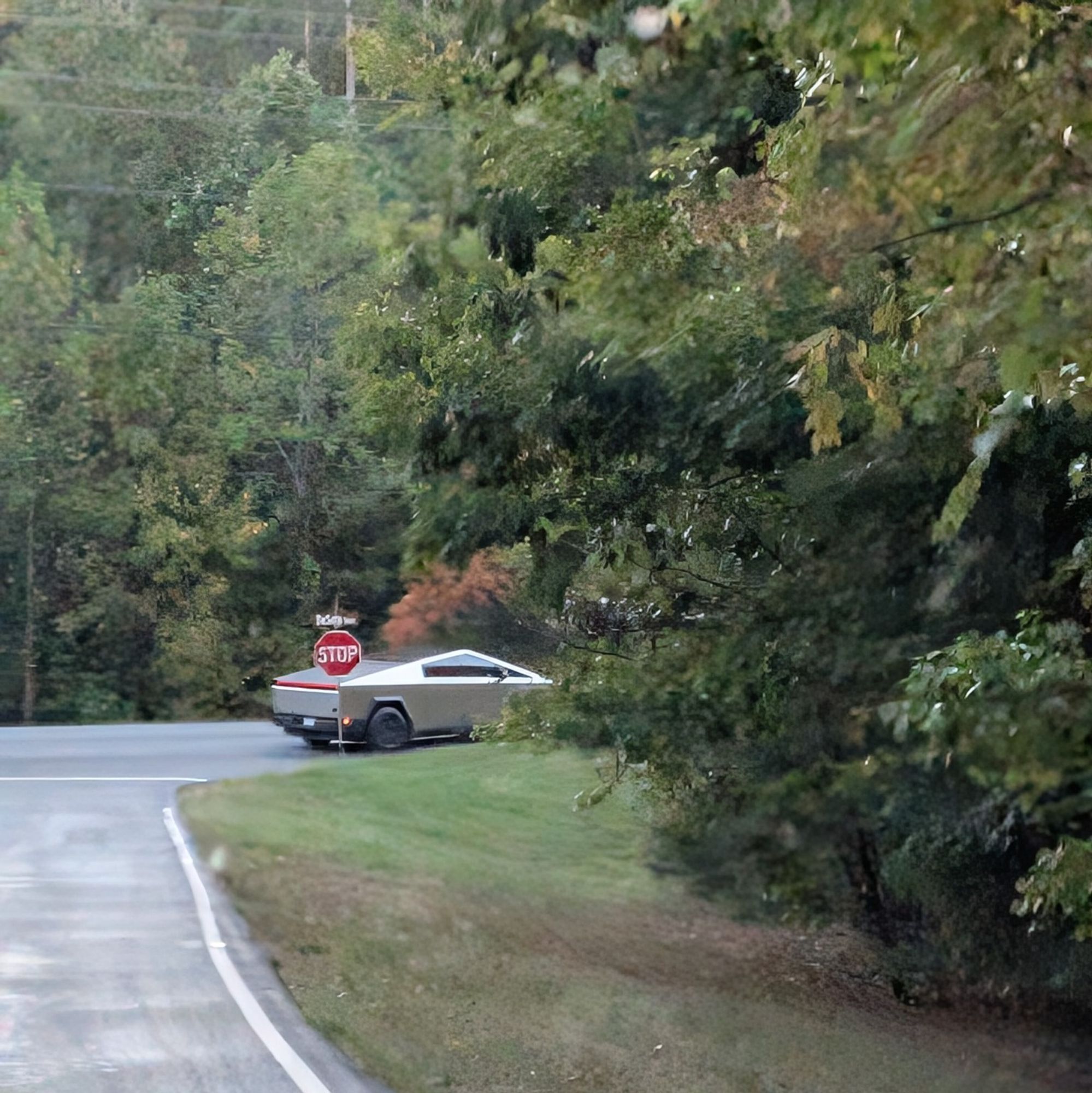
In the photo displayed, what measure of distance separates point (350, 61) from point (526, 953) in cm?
541

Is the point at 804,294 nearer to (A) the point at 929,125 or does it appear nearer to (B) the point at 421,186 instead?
(B) the point at 421,186

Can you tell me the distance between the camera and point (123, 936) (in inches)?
376

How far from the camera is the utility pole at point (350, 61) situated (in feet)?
30.2

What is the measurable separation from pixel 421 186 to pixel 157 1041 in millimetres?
4236

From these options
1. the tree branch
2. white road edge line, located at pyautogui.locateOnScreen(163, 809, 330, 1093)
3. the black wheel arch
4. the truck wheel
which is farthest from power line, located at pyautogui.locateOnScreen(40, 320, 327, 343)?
the tree branch

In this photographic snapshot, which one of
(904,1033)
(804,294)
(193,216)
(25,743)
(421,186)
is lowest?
(904,1033)

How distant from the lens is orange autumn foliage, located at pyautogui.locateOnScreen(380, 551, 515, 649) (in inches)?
369

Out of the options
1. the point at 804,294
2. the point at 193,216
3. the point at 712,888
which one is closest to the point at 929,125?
the point at 804,294

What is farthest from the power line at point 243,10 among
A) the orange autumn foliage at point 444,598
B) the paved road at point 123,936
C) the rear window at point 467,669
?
the paved road at point 123,936

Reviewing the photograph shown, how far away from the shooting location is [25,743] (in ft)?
44.5

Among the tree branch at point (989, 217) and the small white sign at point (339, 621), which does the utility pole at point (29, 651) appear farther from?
the tree branch at point (989, 217)

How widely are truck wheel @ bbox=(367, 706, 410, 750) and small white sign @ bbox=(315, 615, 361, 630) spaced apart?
977mm

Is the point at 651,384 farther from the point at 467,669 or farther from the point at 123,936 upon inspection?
the point at 123,936

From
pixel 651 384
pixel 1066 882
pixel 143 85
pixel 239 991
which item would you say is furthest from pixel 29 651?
pixel 1066 882
